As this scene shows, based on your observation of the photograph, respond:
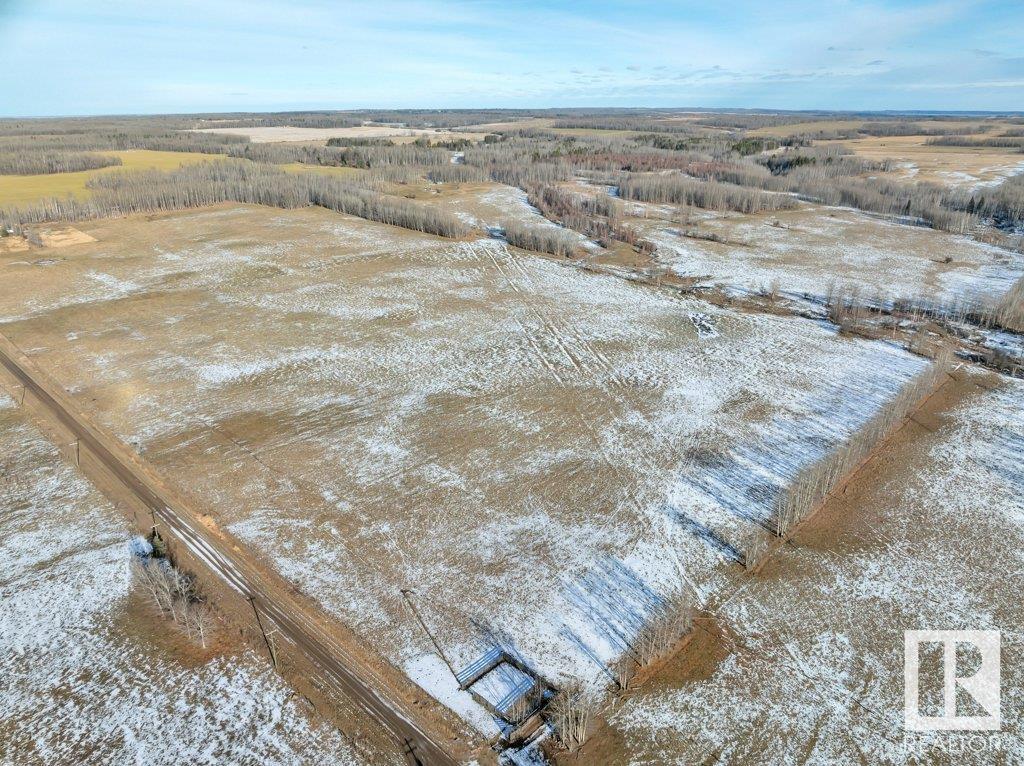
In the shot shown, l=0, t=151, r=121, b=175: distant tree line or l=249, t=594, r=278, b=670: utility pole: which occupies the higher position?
l=0, t=151, r=121, b=175: distant tree line

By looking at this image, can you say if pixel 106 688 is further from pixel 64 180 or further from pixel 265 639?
pixel 64 180

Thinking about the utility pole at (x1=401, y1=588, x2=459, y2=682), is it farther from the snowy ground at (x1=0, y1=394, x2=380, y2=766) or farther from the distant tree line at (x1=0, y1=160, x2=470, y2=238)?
the distant tree line at (x1=0, y1=160, x2=470, y2=238)

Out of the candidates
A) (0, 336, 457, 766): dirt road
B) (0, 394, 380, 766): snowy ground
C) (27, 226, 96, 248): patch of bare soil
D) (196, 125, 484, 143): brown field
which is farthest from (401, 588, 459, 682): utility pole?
(196, 125, 484, 143): brown field

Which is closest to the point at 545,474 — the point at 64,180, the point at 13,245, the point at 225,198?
the point at 13,245

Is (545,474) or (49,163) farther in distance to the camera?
(49,163)

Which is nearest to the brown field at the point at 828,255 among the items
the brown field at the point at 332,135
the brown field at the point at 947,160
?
the brown field at the point at 947,160

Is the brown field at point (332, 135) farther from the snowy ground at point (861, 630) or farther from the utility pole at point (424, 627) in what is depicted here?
the snowy ground at point (861, 630)

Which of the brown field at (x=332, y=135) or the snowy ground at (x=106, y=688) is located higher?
the brown field at (x=332, y=135)
